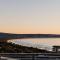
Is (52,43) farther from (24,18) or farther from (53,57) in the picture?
(24,18)

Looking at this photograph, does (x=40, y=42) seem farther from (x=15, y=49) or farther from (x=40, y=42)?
(x=15, y=49)

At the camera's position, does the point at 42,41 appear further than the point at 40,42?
No

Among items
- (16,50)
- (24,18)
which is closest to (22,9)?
(24,18)

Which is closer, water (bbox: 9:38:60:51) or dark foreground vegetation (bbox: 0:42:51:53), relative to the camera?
water (bbox: 9:38:60:51)

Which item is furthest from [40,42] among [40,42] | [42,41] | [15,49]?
[15,49]

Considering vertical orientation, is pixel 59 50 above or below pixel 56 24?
below

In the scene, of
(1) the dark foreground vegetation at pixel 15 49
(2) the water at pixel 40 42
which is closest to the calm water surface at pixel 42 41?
(2) the water at pixel 40 42

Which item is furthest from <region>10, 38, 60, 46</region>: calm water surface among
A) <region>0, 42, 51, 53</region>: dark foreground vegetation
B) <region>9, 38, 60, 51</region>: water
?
<region>0, 42, 51, 53</region>: dark foreground vegetation

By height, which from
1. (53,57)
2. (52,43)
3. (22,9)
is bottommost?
(53,57)

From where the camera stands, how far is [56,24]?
4695 millimetres

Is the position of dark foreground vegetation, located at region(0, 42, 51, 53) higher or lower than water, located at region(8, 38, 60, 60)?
lower

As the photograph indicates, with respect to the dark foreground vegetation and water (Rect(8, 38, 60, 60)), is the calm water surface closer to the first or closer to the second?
water (Rect(8, 38, 60, 60))

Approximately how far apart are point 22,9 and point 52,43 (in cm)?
123

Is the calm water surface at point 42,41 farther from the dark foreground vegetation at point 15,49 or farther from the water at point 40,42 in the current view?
the dark foreground vegetation at point 15,49
